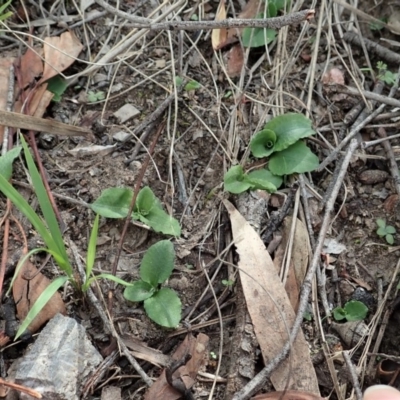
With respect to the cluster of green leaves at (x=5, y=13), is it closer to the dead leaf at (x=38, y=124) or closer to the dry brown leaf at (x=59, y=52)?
the dry brown leaf at (x=59, y=52)

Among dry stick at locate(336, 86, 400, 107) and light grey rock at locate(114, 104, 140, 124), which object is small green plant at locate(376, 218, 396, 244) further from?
light grey rock at locate(114, 104, 140, 124)

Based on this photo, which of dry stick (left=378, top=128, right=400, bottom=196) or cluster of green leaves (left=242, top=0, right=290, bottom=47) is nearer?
dry stick (left=378, top=128, right=400, bottom=196)

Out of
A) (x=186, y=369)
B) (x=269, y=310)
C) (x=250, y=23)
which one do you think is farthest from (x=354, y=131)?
(x=186, y=369)

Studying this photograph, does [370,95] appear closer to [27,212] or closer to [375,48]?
[375,48]

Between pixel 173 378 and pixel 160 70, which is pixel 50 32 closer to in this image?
pixel 160 70

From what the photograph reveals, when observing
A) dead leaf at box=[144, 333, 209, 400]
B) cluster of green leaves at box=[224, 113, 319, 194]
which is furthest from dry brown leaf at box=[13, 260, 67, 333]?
cluster of green leaves at box=[224, 113, 319, 194]

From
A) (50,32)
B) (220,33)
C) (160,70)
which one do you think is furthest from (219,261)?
(50,32)
